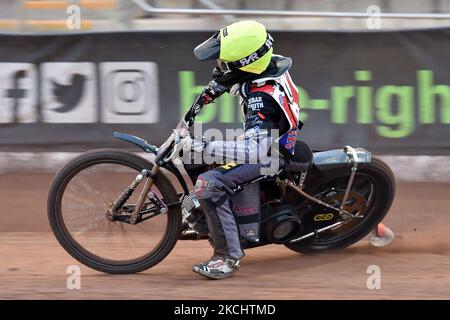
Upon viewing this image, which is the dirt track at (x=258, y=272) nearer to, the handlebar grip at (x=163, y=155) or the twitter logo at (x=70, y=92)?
the handlebar grip at (x=163, y=155)

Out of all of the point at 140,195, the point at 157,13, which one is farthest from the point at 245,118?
the point at 157,13

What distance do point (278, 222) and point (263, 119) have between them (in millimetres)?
786

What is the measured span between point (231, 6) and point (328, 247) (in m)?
3.82

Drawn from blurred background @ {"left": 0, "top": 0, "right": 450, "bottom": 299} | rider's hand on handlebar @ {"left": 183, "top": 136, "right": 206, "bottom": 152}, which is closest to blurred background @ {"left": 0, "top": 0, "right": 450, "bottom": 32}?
blurred background @ {"left": 0, "top": 0, "right": 450, "bottom": 299}

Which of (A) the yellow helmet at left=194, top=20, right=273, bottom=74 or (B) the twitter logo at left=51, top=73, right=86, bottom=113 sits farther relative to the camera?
(B) the twitter logo at left=51, top=73, right=86, bottom=113

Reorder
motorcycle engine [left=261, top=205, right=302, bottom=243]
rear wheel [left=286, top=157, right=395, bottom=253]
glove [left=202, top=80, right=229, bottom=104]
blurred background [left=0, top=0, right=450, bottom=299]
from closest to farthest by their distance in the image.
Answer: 1. glove [left=202, top=80, right=229, bottom=104]
2. motorcycle engine [left=261, top=205, right=302, bottom=243]
3. rear wheel [left=286, top=157, right=395, bottom=253]
4. blurred background [left=0, top=0, right=450, bottom=299]

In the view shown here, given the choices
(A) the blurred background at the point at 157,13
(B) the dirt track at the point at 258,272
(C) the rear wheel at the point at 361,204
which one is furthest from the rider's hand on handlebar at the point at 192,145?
(A) the blurred background at the point at 157,13

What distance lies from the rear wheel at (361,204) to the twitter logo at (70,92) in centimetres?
346

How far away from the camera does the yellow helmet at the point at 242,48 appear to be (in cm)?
480

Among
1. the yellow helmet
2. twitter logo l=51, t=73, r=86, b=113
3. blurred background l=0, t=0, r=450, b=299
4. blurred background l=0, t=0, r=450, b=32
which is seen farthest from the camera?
blurred background l=0, t=0, r=450, b=32

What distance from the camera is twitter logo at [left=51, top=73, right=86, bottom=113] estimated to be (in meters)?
7.99

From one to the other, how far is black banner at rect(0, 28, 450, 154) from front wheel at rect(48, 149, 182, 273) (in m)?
2.83

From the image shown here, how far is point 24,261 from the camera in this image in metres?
5.58

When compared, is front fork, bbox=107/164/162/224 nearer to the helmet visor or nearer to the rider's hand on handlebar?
the rider's hand on handlebar
